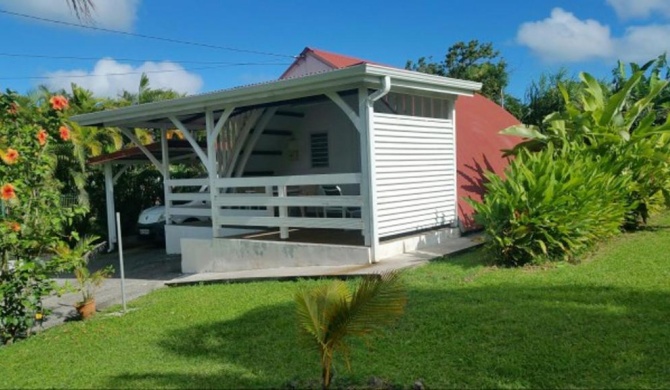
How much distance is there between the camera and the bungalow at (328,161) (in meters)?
8.56

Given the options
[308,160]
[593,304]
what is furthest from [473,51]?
[593,304]

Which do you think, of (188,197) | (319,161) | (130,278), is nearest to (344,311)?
(130,278)

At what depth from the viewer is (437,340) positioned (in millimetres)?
4895

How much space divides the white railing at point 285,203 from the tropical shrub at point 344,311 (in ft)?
16.1

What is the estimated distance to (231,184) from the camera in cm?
1028

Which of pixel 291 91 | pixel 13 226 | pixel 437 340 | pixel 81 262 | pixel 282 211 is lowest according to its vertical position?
pixel 437 340

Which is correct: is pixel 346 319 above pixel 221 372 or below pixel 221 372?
above

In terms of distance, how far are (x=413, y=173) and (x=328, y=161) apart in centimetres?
357

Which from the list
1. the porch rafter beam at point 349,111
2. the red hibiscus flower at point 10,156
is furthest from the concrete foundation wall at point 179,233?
the red hibiscus flower at point 10,156

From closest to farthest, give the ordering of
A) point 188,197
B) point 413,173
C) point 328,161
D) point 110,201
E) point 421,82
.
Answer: point 421,82 < point 413,173 < point 188,197 < point 328,161 < point 110,201

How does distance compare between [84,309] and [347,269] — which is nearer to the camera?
[84,309]

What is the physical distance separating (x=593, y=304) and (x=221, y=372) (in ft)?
12.0

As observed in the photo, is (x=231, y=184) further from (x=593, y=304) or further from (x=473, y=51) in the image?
(x=473, y=51)

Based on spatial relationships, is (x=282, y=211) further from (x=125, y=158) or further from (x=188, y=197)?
(x=125, y=158)
